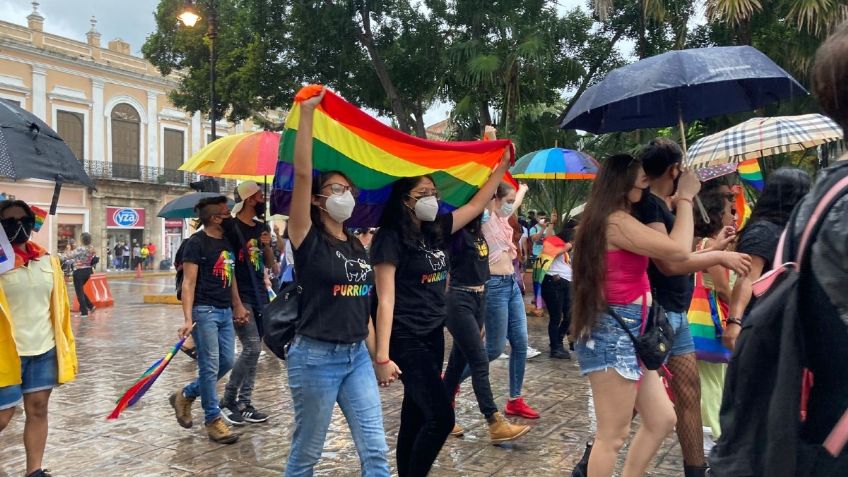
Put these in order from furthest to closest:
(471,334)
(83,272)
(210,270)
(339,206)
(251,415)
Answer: (83,272) → (251,415) → (210,270) → (471,334) → (339,206)

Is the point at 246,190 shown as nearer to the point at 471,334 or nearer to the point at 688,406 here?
the point at 471,334

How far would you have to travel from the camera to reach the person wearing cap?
543 cm

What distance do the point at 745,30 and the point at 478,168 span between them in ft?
27.4

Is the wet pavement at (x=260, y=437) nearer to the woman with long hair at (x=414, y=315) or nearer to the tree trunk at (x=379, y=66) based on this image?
the woman with long hair at (x=414, y=315)

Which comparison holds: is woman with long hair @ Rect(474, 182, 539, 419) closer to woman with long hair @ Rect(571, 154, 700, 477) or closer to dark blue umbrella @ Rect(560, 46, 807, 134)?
dark blue umbrella @ Rect(560, 46, 807, 134)

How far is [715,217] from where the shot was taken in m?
4.40

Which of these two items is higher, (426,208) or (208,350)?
(426,208)

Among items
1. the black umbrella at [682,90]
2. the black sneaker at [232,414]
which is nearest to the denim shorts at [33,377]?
the black sneaker at [232,414]

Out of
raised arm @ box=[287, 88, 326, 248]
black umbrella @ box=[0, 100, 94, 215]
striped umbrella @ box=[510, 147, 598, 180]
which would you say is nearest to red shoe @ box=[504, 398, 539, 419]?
raised arm @ box=[287, 88, 326, 248]

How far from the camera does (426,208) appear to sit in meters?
3.67

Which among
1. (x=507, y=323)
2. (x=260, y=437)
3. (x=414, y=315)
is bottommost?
(x=260, y=437)

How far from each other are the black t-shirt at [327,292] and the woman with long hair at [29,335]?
6.02 ft

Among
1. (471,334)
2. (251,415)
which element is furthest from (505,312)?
(251,415)

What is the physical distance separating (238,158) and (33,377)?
2221mm
